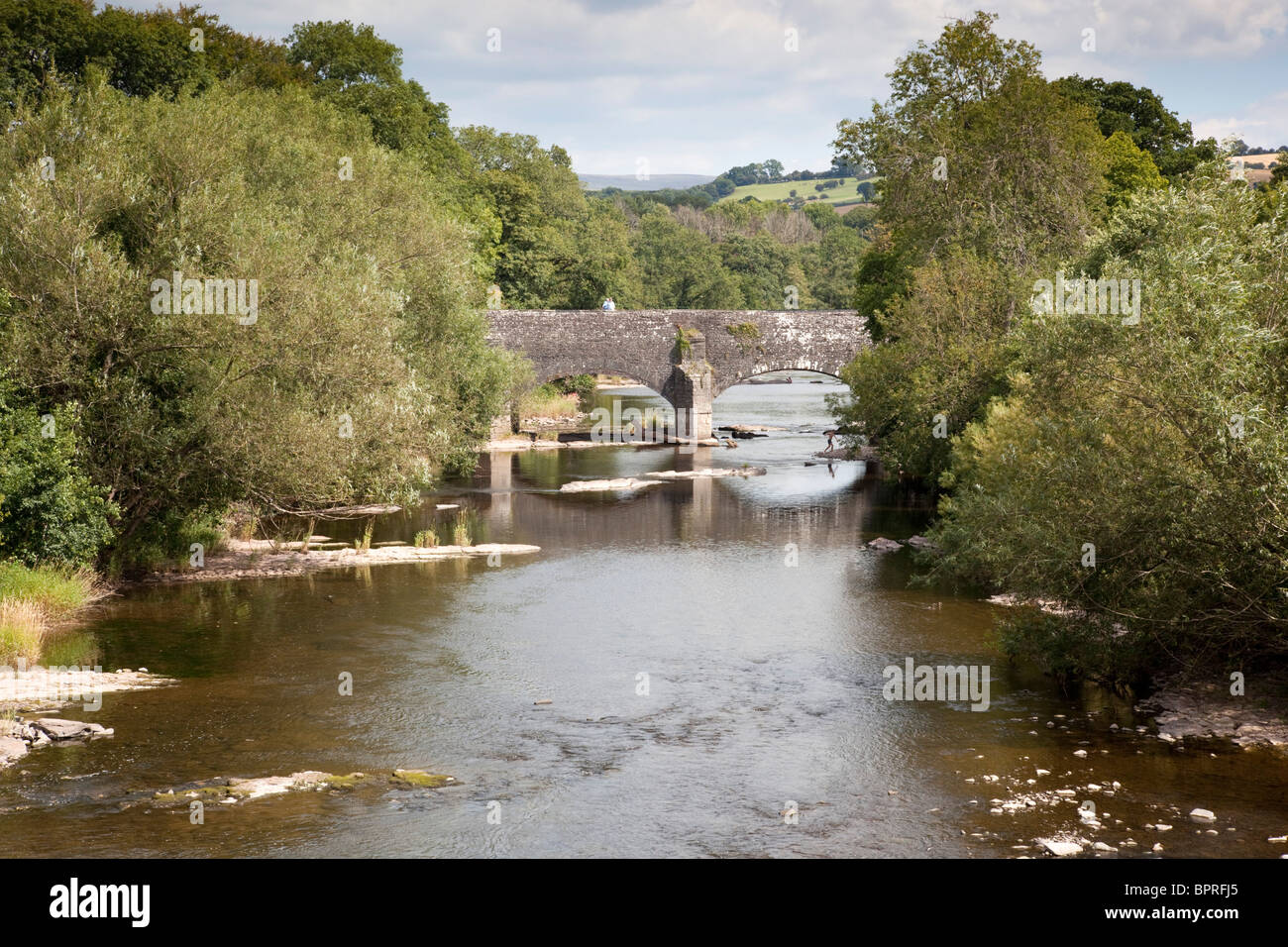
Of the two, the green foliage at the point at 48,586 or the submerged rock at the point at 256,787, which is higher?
the green foliage at the point at 48,586

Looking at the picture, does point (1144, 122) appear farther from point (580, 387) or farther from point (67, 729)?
point (67, 729)

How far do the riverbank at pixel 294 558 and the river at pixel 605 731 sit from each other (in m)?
0.72

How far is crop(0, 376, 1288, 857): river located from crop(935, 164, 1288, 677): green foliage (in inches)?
61.5

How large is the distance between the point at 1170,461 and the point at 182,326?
1607cm

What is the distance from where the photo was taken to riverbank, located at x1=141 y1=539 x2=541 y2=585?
24.7 m

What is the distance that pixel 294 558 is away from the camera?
26.5 meters

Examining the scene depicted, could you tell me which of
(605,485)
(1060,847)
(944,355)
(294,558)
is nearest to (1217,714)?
(1060,847)

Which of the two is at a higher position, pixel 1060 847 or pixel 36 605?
pixel 36 605

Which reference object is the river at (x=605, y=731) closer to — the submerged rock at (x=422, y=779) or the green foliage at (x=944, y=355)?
the submerged rock at (x=422, y=779)

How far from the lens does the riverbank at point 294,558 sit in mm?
24703

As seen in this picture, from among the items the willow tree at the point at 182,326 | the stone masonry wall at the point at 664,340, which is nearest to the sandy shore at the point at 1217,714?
the willow tree at the point at 182,326

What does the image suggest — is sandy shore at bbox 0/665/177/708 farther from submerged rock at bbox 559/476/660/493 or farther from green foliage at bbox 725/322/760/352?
green foliage at bbox 725/322/760/352
